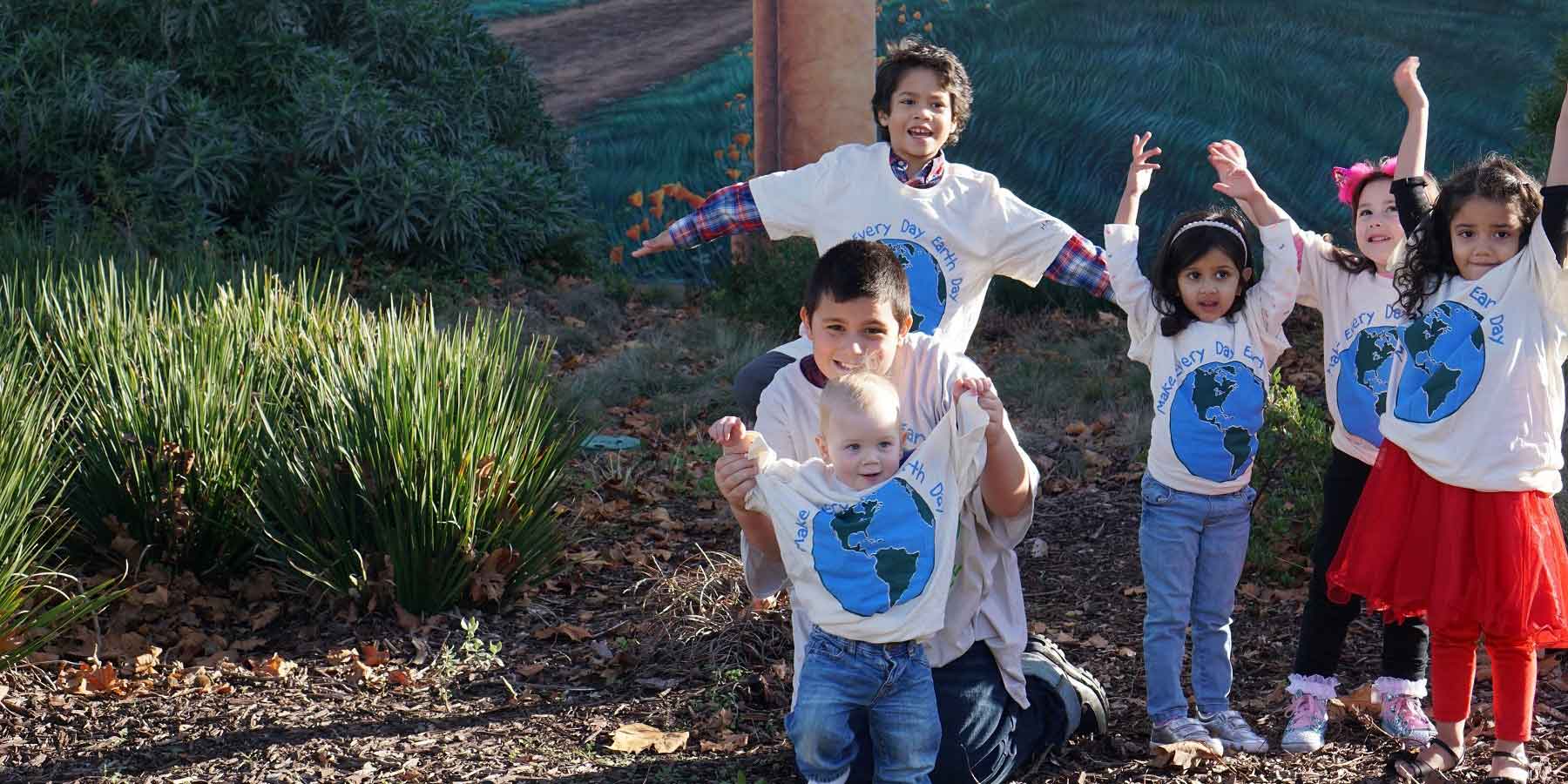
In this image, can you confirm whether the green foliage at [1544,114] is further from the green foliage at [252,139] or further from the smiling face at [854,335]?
the green foliage at [252,139]

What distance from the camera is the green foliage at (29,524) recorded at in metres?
3.87

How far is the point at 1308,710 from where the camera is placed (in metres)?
3.56

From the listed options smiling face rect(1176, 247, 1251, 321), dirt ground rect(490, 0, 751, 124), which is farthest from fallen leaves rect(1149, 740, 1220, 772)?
dirt ground rect(490, 0, 751, 124)

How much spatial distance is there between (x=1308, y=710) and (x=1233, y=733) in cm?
24

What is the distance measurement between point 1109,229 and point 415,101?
24.6 feet

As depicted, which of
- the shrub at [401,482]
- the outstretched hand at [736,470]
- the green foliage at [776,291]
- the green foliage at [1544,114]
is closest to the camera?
the outstretched hand at [736,470]

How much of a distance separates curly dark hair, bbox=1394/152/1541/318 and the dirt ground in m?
8.34

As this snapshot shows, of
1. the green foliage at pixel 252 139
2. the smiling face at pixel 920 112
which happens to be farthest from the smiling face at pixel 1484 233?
the green foliage at pixel 252 139

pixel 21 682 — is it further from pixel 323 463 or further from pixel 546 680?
pixel 546 680

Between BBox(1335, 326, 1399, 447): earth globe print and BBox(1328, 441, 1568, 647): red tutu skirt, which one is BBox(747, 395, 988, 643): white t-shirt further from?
BBox(1335, 326, 1399, 447): earth globe print

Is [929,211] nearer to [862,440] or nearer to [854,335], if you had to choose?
[854,335]

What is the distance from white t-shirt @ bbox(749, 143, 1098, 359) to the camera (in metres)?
3.83

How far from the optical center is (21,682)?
3891 millimetres

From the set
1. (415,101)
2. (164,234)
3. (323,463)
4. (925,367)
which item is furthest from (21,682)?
(415,101)
